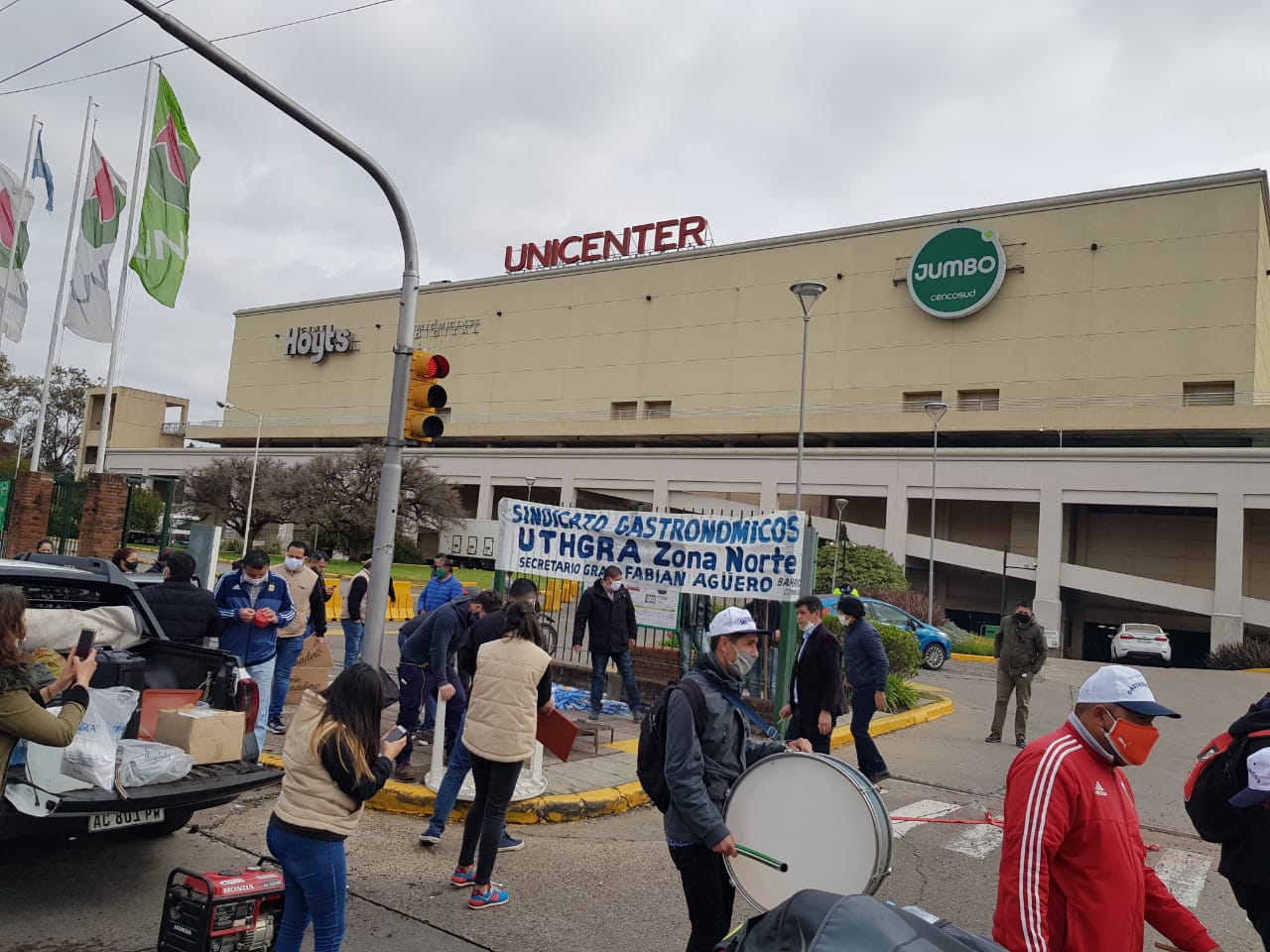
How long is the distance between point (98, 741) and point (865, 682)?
655cm

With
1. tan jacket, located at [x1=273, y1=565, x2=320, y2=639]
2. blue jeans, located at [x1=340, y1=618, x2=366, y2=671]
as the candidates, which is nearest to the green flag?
blue jeans, located at [x1=340, y1=618, x2=366, y2=671]

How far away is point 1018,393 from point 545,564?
128ft

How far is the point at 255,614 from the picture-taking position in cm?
811

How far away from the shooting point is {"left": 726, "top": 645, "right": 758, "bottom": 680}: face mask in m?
4.11

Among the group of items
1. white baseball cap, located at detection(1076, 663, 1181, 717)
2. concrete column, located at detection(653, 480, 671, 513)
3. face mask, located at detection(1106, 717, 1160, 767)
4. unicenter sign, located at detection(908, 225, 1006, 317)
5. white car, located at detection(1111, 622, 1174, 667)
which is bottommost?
white car, located at detection(1111, 622, 1174, 667)

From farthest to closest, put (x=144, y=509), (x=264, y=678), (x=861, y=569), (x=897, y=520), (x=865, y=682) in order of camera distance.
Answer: (x=897, y=520) → (x=861, y=569) → (x=144, y=509) → (x=865, y=682) → (x=264, y=678)

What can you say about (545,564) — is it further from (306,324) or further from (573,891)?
(306,324)

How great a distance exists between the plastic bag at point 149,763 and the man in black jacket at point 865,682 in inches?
227

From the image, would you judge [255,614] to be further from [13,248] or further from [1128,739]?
[13,248]

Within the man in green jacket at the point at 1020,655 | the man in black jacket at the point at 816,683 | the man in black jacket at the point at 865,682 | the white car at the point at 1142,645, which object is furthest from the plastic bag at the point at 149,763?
the white car at the point at 1142,645

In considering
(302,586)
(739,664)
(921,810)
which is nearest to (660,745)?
(739,664)

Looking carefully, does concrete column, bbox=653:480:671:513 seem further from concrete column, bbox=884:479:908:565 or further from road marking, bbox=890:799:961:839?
road marking, bbox=890:799:961:839

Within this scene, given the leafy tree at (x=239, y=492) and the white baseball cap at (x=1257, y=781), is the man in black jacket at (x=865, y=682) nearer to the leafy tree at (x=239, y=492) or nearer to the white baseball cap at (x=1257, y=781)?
the white baseball cap at (x=1257, y=781)

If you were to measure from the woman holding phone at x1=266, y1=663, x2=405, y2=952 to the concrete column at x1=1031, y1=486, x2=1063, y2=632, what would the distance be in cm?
3807
